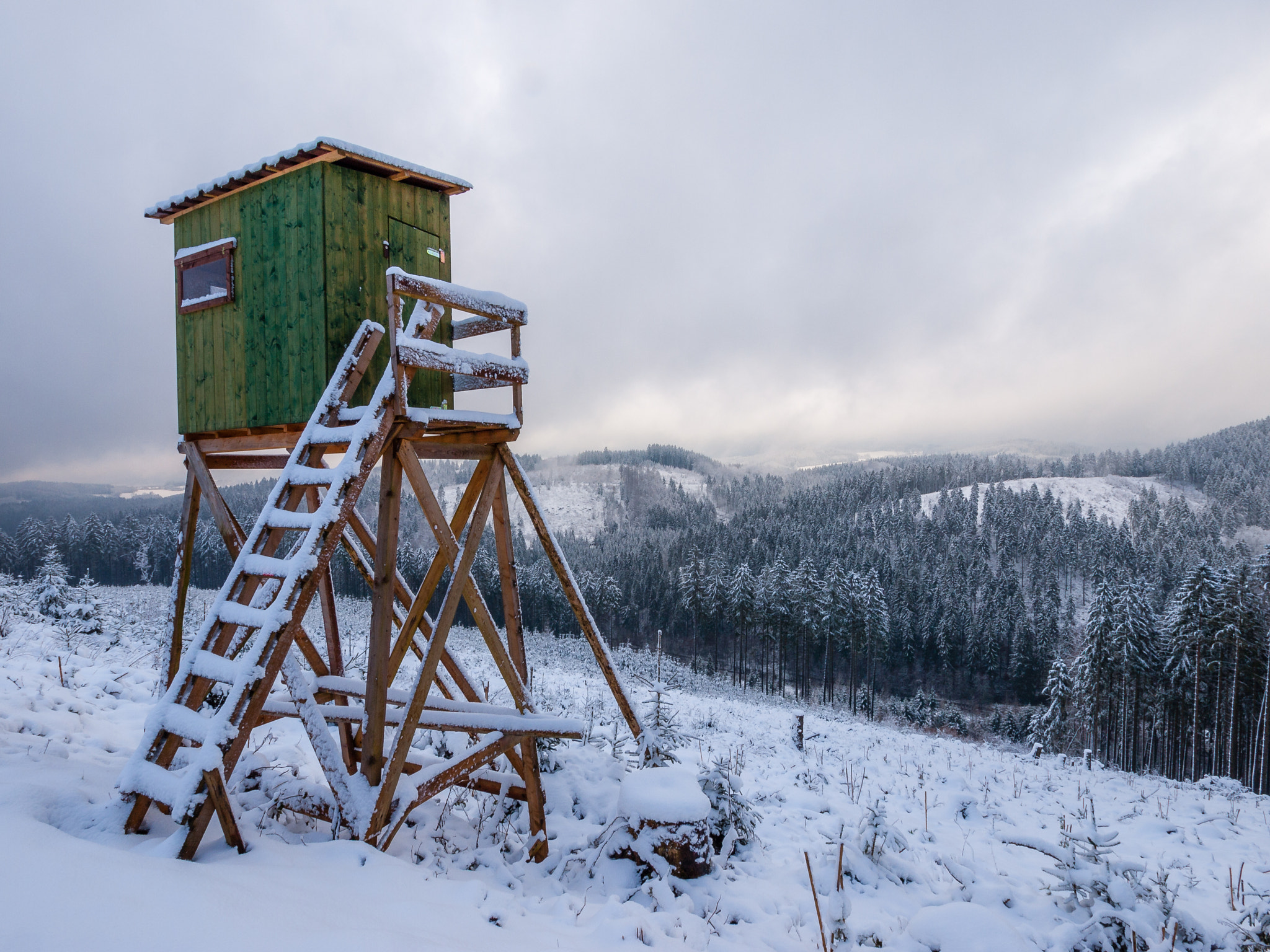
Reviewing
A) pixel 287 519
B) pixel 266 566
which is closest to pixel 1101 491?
pixel 287 519

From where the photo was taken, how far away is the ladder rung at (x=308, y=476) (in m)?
5.34

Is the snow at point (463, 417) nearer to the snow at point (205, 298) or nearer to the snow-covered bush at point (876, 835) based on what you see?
the snow at point (205, 298)

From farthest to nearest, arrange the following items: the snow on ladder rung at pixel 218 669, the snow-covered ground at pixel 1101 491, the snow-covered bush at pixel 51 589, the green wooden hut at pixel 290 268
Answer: the snow-covered ground at pixel 1101 491
the snow-covered bush at pixel 51 589
the green wooden hut at pixel 290 268
the snow on ladder rung at pixel 218 669

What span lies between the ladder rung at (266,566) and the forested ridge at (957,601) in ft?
140

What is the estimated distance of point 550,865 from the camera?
5.75 metres

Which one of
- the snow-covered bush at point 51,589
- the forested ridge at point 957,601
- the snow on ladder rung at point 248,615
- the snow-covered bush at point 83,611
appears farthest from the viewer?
the forested ridge at point 957,601

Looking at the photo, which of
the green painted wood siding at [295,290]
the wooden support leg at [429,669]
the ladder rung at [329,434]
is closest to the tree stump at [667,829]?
the wooden support leg at [429,669]

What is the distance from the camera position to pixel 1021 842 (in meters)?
5.21

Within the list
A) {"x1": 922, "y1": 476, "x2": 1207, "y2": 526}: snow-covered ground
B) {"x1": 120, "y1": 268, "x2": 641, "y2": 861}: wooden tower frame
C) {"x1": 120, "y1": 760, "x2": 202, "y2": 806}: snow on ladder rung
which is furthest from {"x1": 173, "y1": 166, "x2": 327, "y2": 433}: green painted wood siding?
{"x1": 922, "y1": 476, "x2": 1207, "y2": 526}: snow-covered ground

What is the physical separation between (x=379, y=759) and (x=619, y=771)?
132 inches

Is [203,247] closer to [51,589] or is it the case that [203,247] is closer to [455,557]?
[455,557]

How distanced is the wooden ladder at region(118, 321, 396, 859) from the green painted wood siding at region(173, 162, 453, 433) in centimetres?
76

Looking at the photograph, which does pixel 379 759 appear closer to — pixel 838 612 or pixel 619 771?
pixel 619 771

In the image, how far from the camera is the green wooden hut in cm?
661
